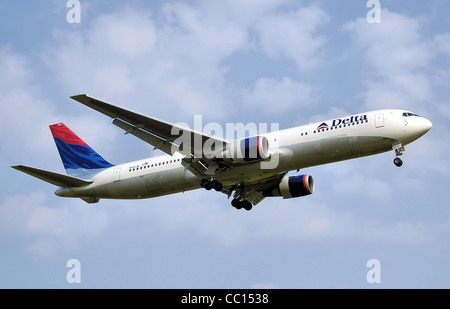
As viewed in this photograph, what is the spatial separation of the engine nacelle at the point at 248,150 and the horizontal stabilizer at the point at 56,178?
34.6 feet

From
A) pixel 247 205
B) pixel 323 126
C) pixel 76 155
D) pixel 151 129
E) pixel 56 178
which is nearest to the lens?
pixel 323 126

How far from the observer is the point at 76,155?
148 ft

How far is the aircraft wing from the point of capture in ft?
117

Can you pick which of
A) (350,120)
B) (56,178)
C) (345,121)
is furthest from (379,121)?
(56,178)

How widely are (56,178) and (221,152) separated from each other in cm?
1108

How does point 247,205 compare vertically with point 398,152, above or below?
below

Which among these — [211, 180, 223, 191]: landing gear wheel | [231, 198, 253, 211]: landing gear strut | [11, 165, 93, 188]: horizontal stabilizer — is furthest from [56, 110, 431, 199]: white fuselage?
[11, 165, 93, 188]: horizontal stabilizer

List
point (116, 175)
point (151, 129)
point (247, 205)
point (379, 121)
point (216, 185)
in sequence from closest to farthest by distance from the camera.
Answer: point (379, 121), point (151, 129), point (216, 185), point (116, 175), point (247, 205)

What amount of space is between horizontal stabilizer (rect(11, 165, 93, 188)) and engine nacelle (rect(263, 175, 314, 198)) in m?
→ 12.4

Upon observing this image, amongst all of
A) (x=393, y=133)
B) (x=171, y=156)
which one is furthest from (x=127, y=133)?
(x=393, y=133)

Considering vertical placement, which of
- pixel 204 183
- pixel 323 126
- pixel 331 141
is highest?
pixel 323 126

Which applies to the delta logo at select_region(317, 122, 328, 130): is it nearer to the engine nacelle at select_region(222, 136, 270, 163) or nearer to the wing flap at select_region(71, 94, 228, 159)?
the engine nacelle at select_region(222, 136, 270, 163)

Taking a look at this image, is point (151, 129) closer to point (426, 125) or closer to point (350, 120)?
point (350, 120)

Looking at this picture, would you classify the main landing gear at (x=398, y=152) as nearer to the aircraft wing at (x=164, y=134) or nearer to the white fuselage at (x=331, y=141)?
the white fuselage at (x=331, y=141)
